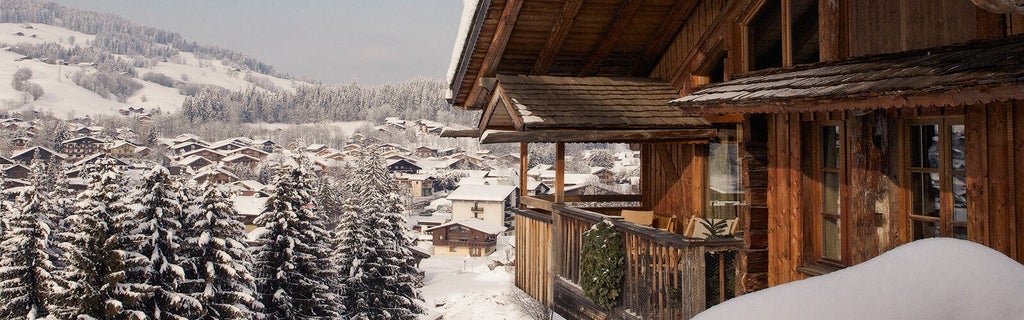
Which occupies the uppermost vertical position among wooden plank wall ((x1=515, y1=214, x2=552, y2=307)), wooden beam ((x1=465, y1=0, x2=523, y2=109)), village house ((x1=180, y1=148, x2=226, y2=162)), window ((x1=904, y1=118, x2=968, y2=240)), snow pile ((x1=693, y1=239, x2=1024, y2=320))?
village house ((x1=180, y1=148, x2=226, y2=162))

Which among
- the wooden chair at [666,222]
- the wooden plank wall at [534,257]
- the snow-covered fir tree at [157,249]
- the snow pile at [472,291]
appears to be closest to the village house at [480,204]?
the snow pile at [472,291]

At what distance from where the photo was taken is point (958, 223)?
582 cm

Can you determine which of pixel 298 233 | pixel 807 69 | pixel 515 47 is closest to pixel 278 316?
pixel 298 233

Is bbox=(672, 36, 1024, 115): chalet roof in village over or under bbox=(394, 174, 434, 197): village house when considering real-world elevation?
over

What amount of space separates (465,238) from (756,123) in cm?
7324

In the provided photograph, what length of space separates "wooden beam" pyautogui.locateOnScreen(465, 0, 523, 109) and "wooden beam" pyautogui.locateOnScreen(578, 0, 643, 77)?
130cm

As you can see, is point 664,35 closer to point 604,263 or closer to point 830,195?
point 604,263

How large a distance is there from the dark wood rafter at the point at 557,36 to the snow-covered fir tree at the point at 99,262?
17601 millimetres

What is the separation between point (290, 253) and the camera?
3070cm

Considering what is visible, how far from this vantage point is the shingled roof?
393 inches

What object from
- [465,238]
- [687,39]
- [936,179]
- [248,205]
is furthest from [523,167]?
[248,205]

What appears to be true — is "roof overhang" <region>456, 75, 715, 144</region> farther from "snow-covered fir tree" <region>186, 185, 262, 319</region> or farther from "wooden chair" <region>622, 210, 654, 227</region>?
"snow-covered fir tree" <region>186, 185, 262, 319</region>

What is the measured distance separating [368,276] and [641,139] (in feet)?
98.6

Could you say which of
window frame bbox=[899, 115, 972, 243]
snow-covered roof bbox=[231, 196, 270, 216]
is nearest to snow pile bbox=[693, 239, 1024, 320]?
window frame bbox=[899, 115, 972, 243]
